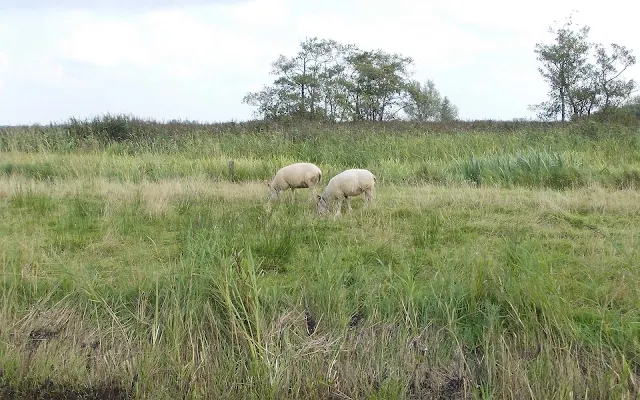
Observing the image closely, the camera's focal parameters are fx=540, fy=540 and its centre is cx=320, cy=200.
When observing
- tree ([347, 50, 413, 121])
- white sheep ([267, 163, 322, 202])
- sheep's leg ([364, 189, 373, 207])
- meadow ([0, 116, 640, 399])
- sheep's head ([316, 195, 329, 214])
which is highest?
tree ([347, 50, 413, 121])

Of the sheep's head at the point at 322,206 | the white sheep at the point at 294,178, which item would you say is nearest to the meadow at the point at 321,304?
the sheep's head at the point at 322,206

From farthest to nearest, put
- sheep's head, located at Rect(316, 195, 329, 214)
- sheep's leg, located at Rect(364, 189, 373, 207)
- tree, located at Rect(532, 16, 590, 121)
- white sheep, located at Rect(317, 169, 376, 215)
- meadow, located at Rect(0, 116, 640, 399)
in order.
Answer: tree, located at Rect(532, 16, 590, 121), sheep's leg, located at Rect(364, 189, 373, 207), white sheep, located at Rect(317, 169, 376, 215), sheep's head, located at Rect(316, 195, 329, 214), meadow, located at Rect(0, 116, 640, 399)

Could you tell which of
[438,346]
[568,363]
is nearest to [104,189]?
[438,346]

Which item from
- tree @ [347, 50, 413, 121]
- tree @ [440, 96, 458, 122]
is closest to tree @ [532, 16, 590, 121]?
tree @ [347, 50, 413, 121]

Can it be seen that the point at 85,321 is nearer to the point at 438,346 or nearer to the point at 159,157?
the point at 438,346

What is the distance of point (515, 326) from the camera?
4.34m

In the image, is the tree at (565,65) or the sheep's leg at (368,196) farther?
the tree at (565,65)

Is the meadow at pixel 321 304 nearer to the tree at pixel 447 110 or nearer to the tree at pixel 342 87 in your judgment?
the tree at pixel 342 87

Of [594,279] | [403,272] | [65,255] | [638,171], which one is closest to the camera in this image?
[594,279]

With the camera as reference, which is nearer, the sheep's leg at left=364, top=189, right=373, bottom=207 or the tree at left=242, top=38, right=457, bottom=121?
the sheep's leg at left=364, top=189, right=373, bottom=207

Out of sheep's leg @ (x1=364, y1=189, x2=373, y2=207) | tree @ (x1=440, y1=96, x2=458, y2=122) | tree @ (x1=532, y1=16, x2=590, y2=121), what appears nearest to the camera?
sheep's leg @ (x1=364, y1=189, x2=373, y2=207)

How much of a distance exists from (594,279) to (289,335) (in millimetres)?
2868

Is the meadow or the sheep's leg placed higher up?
the sheep's leg

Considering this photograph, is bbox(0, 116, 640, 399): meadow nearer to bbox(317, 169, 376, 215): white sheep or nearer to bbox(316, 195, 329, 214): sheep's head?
bbox(316, 195, 329, 214): sheep's head
